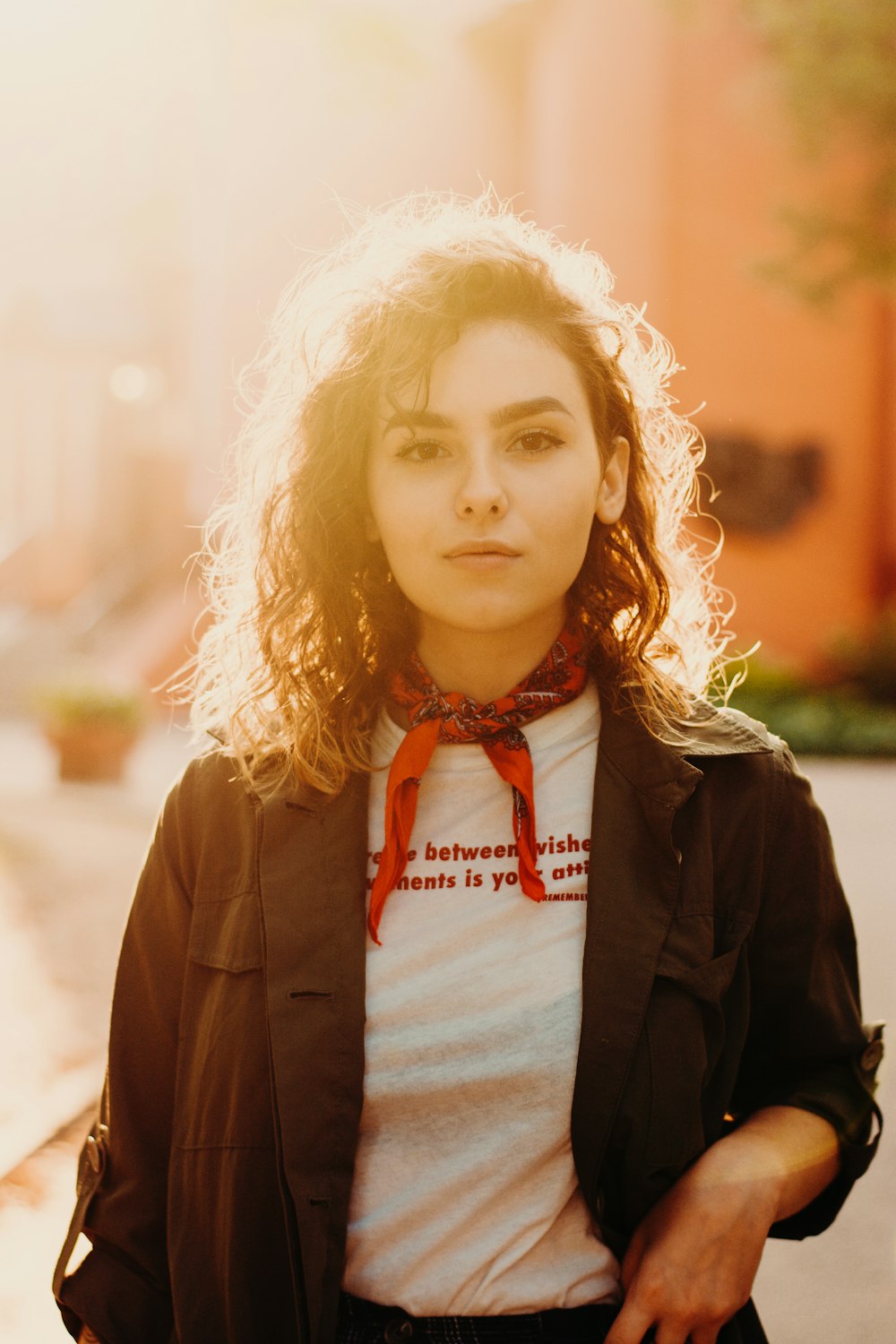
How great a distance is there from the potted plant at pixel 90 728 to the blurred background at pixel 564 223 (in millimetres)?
25

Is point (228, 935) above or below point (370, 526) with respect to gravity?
below

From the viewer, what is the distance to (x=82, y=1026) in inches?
201

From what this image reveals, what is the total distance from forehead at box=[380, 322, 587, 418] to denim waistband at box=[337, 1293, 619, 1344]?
1.15m

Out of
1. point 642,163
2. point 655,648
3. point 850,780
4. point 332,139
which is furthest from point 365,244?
point 332,139

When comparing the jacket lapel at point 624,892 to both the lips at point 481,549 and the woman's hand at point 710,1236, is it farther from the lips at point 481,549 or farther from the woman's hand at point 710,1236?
the lips at point 481,549

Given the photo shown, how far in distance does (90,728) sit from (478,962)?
33.3ft

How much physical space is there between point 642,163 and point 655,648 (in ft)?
48.0

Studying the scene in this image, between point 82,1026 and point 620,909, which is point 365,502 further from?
point 82,1026

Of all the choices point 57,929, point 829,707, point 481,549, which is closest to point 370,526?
point 481,549

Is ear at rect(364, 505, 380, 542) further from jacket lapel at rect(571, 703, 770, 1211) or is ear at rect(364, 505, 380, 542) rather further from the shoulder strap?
the shoulder strap

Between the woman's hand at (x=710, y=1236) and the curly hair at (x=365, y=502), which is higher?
the curly hair at (x=365, y=502)

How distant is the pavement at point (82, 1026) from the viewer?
3.32 m

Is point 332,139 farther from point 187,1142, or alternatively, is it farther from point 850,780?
point 187,1142

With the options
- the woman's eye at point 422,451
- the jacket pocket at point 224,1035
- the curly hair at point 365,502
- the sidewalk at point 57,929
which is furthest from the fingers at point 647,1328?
the sidewalk at point 57,929
